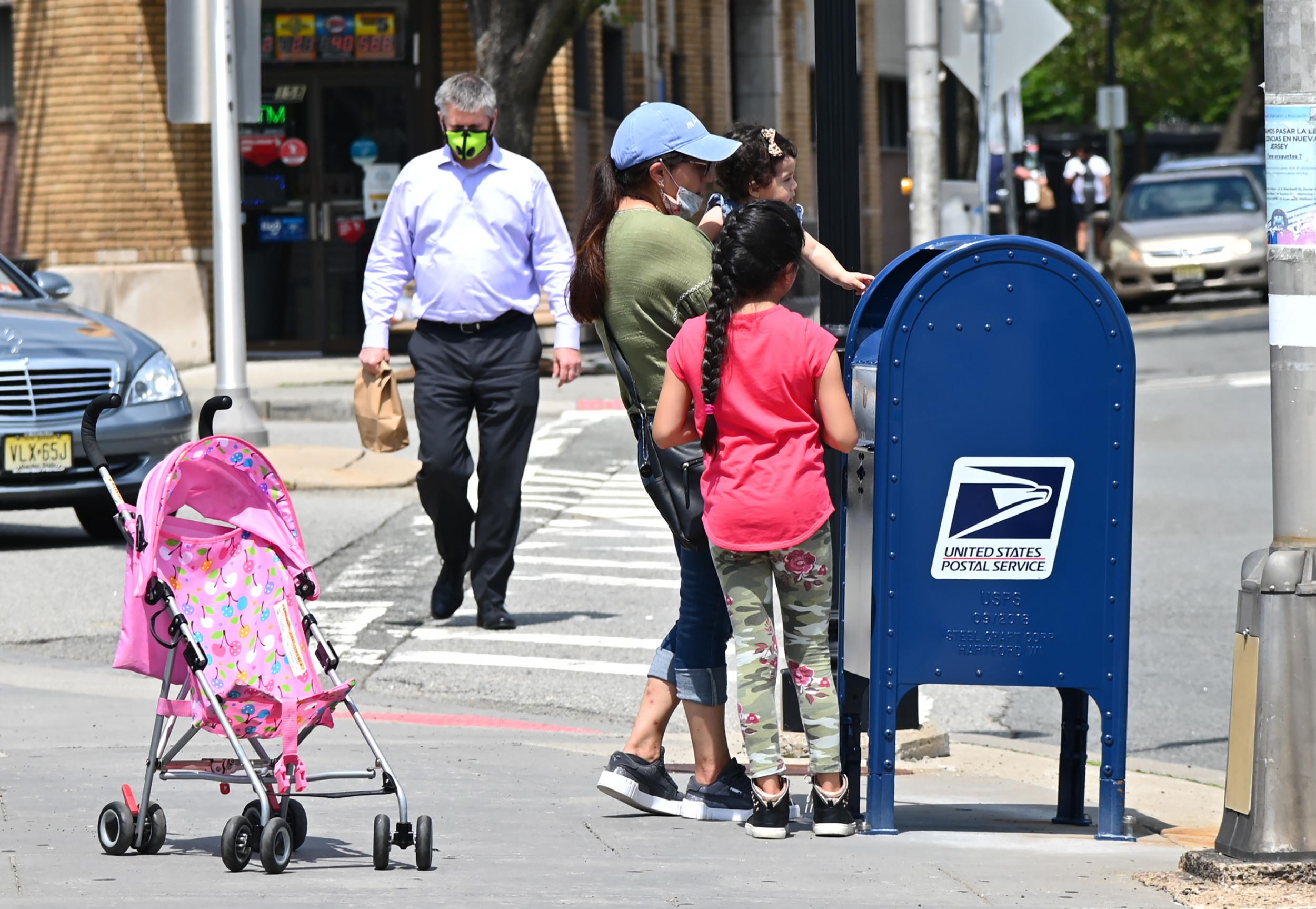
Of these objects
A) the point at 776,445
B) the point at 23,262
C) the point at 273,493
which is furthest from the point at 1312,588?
the point at 23,262

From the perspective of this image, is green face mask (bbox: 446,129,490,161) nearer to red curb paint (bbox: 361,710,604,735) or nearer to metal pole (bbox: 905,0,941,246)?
red curb paint (bbox: 361,710,604,735)

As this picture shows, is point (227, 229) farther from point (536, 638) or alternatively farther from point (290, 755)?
point (290, 755)

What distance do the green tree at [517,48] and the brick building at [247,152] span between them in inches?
73.3

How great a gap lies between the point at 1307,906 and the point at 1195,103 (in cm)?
6157

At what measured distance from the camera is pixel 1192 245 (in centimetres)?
2730

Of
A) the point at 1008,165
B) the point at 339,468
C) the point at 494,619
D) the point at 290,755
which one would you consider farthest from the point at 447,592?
the point at 1008,165

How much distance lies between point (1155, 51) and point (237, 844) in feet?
175

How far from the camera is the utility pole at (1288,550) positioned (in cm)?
483

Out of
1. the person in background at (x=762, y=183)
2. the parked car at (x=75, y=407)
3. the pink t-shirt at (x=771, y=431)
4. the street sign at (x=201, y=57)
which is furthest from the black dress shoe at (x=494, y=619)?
the street sign at (x=201, y=57)

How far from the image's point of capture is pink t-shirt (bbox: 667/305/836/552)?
5148mm

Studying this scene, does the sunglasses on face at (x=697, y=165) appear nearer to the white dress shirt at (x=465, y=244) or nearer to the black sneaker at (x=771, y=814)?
the black sneaker at (x=771, y=814)

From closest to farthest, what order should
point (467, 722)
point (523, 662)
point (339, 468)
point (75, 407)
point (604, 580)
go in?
point (467, 722) < point (523, 662) < point (604, 580) < point (75, 407) < point (339, 468)

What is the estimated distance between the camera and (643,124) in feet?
18.4

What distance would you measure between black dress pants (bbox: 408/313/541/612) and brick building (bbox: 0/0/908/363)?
12.5 meters
